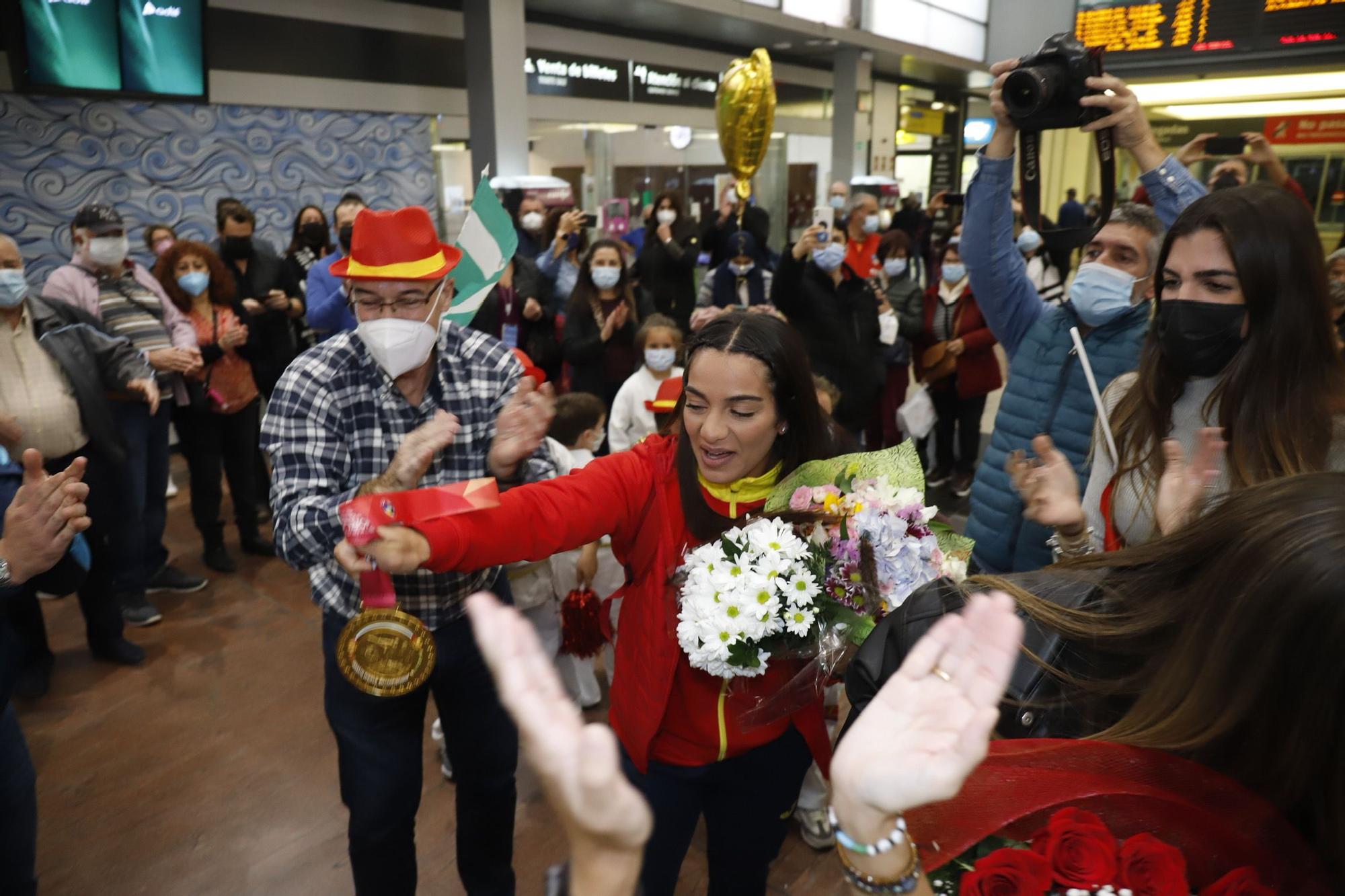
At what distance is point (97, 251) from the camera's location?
151 inches

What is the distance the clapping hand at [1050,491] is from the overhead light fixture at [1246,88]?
473 inches

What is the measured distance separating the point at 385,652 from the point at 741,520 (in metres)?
→ 0.80

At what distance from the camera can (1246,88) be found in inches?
506

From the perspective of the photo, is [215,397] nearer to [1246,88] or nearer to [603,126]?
[603,126]

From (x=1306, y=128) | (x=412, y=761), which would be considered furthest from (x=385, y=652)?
(x=1306, y=128)

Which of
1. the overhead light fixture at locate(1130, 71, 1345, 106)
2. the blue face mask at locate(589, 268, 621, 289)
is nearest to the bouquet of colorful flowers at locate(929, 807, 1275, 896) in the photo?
the blue face mask at locate(589, 268, 621, 289)

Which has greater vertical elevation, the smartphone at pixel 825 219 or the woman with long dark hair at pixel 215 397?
the smartphone at pixel 825 219

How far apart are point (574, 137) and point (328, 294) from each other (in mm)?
6507

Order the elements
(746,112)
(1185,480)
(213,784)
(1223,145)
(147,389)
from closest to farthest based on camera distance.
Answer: (1185,480) → (213,784) → (147,389) → (1223,145) → (746,112)

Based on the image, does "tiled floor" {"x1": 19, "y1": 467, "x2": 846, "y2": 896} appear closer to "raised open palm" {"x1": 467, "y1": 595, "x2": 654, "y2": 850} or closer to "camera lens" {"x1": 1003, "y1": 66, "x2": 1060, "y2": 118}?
"raised open palm" {"x1": 467, "y1": 595, "x2": 654, "y2": 850}

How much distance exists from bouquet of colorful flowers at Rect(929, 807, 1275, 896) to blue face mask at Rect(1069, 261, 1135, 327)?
5.27 ft

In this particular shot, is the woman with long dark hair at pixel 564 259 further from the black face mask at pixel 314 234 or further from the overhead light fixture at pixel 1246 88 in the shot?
the overhead light fixture at pixel 1246 88

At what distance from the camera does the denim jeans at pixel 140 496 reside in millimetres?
3828

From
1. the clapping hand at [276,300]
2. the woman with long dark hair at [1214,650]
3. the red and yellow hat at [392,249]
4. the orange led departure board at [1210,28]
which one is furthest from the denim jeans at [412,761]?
the orange led departure board at [1210,28]
